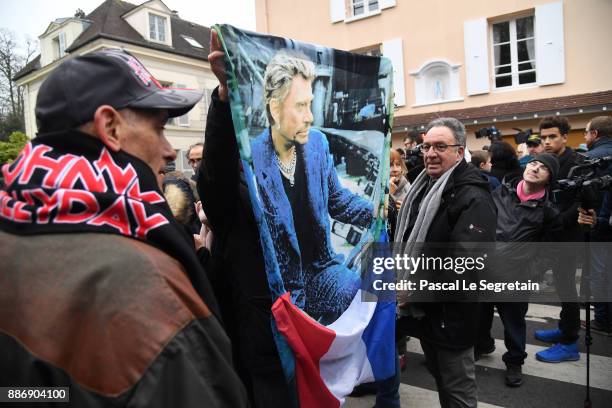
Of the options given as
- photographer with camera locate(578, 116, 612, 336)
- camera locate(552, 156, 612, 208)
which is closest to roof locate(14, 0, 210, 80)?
photographer with camera locate(578, 116, 612, 336)

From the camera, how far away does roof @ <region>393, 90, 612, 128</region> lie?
1105 cm

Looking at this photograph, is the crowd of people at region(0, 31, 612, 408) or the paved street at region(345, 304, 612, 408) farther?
the paved street at region(345, 304, 612, 408)

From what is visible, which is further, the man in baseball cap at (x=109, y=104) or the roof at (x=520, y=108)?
the roof at (x=520, y=108)

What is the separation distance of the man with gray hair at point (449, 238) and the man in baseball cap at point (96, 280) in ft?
5.66

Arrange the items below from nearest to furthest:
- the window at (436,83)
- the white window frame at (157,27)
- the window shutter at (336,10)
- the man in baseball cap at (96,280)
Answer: the man in baseball cap at (96,280)
the window at (436,83)
the window shutter at (336,10)
the white window frame at (157,27)

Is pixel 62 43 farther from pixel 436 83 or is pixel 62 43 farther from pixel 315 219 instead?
pixel 315 219

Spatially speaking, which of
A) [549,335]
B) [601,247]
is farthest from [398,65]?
[549,335]

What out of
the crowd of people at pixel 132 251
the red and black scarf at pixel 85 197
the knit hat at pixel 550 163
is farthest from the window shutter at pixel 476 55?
the red and black scarf at pixel 85 197

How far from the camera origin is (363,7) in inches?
592

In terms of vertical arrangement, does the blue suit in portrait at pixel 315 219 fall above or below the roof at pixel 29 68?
below

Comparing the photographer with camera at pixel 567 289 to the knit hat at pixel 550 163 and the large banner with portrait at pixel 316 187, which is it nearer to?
the knit hat at pixel 550 163

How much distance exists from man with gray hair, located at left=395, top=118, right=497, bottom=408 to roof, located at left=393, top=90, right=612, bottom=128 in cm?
1025

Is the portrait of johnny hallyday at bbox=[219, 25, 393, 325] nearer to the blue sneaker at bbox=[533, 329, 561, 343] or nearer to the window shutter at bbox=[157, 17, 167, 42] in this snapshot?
the blue sneaker at bbox=[533, 329, 561, 343]

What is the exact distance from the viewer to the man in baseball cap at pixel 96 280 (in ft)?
2.82
